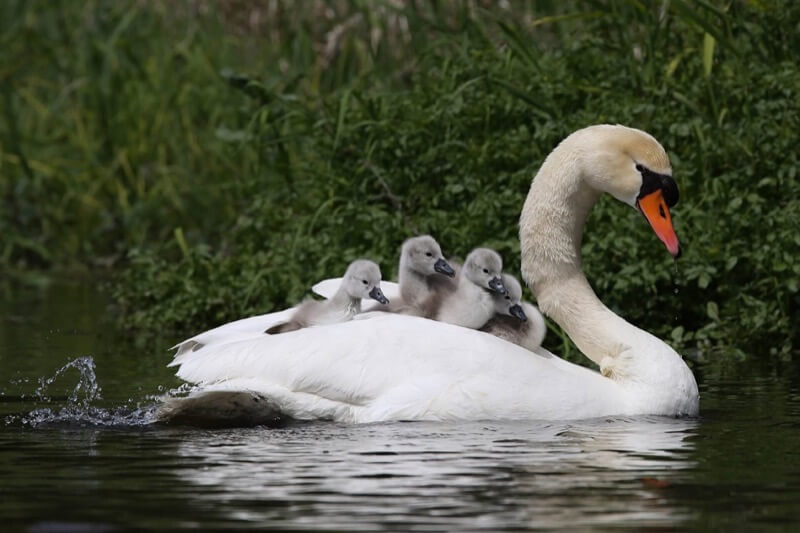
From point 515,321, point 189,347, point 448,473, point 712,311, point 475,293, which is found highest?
point 712,311

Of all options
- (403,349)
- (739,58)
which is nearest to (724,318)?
(739,58)

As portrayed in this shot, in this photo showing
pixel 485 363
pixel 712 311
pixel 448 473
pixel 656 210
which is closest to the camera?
pixel 448 473

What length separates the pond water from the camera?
4.77 meters

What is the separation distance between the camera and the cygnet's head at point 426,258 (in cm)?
729

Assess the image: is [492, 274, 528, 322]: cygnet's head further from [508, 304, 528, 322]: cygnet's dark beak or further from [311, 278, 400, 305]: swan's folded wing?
[311, 278, 400, 305]: swan's folded wing

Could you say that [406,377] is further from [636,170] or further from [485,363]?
[636,170]

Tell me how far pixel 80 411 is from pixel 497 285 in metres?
1.63

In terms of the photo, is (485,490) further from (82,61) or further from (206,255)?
(82,61)

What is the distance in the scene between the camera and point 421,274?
7.38 meters

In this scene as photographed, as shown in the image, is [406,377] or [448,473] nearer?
[448,473]

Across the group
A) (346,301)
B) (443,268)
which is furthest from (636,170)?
(346,301)

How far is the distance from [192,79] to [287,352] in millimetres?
7883

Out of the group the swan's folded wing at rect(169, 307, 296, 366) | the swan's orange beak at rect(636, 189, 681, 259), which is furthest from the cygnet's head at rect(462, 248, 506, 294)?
the swan's folded wing at rect(169, 307, 296, 366)

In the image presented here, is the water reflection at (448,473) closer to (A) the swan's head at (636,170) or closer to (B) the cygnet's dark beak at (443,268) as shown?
(A) the swan's head at (636,170)
